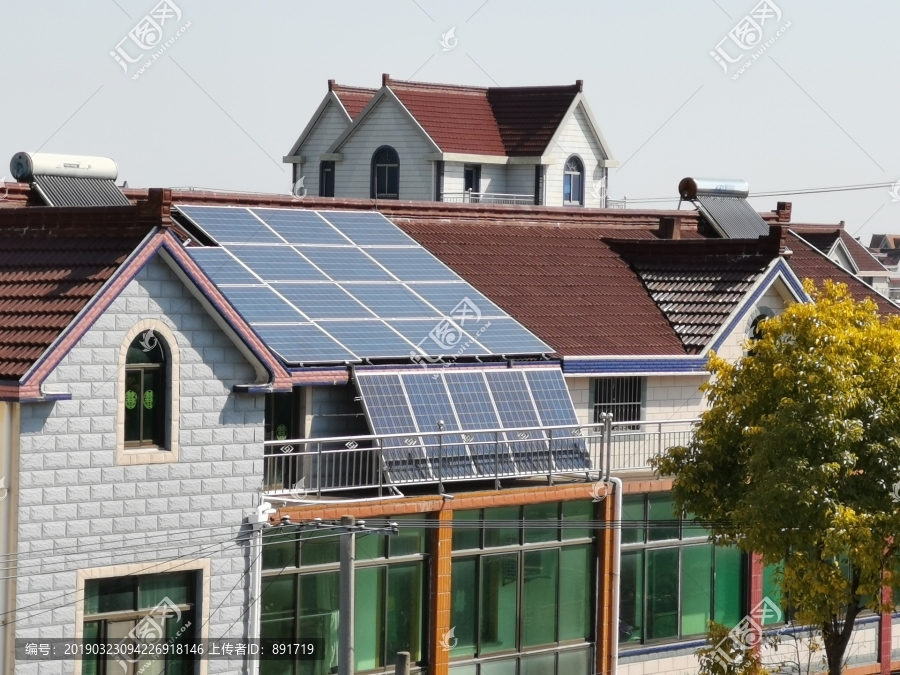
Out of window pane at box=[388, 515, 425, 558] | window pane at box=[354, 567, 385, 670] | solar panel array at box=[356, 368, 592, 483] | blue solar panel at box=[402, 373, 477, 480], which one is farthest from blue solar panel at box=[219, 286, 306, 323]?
window pane at box=[354, 567, 385, 670]

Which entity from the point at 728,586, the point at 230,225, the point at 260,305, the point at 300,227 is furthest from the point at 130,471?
the point at 728,586

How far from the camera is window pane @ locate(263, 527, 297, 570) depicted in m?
25.0

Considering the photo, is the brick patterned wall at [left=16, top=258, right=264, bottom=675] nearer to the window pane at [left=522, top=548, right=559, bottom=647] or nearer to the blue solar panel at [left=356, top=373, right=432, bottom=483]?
the blue solar panel at [left=356, top=373, right=432, bottom=483]

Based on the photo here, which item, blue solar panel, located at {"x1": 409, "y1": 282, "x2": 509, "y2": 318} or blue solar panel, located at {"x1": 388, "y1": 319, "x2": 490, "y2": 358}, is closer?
blue solar panel, located at {"x1": 388, "y1": 319, "x2": 490, "y2": 358}

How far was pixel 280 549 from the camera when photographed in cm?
2519

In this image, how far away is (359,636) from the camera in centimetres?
2641

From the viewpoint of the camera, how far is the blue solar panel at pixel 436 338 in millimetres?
28438

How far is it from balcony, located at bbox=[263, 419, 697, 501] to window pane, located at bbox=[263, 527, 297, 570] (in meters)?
0.74

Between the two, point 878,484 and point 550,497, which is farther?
point 550,497

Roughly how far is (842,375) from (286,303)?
31.4 ft

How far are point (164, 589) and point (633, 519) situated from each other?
32.7 feet

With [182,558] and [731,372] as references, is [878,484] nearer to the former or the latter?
[731,372]

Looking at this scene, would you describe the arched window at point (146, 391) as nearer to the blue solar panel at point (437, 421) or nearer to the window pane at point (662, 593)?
the blue solar panel at point (437, 421)

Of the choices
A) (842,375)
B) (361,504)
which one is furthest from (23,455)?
(842,375)
